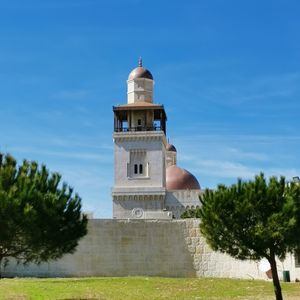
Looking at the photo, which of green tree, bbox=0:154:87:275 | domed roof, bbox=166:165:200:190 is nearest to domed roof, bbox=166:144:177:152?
domed roof, bbox=166:165:200:190

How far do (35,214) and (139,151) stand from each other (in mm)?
45409

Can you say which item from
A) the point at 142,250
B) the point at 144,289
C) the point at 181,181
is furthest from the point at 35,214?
the point at 181,181

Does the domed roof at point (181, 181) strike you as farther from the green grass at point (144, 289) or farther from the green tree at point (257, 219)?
the green tree at point (257, 219)

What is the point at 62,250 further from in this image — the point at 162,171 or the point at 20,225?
the point at 162,171

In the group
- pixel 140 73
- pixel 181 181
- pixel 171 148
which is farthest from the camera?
pixel 171 148

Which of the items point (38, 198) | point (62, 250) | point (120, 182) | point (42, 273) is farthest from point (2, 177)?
point (120, 182)

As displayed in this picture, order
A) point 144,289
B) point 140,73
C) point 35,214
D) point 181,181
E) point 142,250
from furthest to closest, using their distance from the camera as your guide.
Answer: point 181,181, point 140,73, point 142,250, point 144,289, point 35,214

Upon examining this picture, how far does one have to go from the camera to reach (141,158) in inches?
2638

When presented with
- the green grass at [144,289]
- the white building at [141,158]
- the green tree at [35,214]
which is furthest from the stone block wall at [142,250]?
the white building at [141,158]

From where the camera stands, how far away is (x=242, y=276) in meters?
34.3

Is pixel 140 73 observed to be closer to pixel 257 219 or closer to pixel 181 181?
pixel 181 181

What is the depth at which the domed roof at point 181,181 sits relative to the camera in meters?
73.0

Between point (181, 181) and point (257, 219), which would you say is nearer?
point (257, 219)

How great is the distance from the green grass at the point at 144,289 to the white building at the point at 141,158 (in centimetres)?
3486
